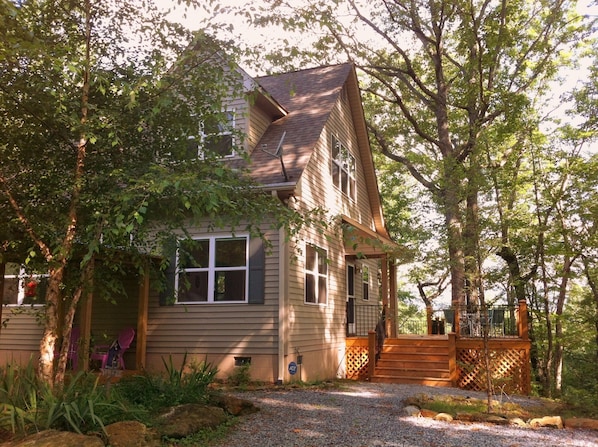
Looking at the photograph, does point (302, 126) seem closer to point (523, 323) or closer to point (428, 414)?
point (523, 323)

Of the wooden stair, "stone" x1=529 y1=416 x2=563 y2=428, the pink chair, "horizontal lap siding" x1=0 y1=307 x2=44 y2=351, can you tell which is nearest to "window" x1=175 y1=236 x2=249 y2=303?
the pink chair

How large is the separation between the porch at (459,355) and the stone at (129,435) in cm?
753

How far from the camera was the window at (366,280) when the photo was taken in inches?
654

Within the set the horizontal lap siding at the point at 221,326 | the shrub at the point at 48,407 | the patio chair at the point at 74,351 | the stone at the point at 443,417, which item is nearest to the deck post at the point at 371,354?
the horizontal lap siding at the point at 221,326

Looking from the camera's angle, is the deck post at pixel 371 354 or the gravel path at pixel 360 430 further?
the deck post at pixel 371 354

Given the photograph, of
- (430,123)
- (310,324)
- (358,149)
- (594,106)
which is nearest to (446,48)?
(430,123)

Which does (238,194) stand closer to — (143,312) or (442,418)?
(442,418)

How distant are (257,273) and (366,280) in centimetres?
755

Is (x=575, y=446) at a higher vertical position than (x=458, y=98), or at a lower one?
lower

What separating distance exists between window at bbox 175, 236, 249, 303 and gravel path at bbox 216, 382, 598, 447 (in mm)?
2488

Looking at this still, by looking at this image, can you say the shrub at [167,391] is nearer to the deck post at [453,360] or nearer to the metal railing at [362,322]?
the deck post at [453,360]

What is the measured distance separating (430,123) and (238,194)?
59.8 feet

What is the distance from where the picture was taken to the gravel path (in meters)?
5.85

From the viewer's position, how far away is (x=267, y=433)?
19.9ft
